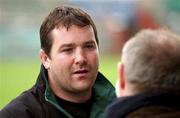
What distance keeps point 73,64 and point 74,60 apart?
0.8 inches

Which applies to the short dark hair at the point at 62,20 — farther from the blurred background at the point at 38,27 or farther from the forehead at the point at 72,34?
the blurred background at the point at 38,27

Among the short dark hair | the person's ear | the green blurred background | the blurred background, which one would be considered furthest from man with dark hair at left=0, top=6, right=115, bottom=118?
the blurred background

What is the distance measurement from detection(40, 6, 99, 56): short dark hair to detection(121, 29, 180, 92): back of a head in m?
1.17

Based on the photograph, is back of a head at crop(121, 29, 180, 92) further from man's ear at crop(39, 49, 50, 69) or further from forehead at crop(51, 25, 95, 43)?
man's ear at crop(39, 49, 50, 69)

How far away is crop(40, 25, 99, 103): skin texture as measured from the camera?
134 inches

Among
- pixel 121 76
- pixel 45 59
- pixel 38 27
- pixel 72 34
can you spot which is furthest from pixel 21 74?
pixel 121 76

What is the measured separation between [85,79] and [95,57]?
0.41 feet

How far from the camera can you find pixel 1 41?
2067cm

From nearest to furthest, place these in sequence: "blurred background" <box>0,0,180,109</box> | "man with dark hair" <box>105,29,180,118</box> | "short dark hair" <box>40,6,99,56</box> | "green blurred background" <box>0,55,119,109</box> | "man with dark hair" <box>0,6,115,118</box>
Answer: "man with dark hair" <box>105,29,180,118</box>
"man with dark hair" <box>0,6,115,118</box>
"short dark hair" <box>40,6,99,56</box>
"green blurred background" <box>0,55,119,109</box>
"blurred background" <box>0,0,180,109</box>

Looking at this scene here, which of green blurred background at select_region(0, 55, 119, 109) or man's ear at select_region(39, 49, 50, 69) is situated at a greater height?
man's ear at select_region(39, 49, 50, 69)

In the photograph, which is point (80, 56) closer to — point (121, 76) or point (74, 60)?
point (74, 60)

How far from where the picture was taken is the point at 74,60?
11.2 feet

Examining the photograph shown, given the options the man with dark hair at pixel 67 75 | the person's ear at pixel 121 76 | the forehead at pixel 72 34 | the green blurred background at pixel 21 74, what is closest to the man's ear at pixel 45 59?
the man with dark hair at pixel 67 75

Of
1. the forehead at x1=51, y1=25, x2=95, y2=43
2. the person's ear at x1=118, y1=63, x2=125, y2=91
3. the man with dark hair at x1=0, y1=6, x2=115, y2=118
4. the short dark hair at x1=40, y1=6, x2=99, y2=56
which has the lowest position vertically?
the man with dark hair at x1=0, y1=6, x2=115, y2=118
